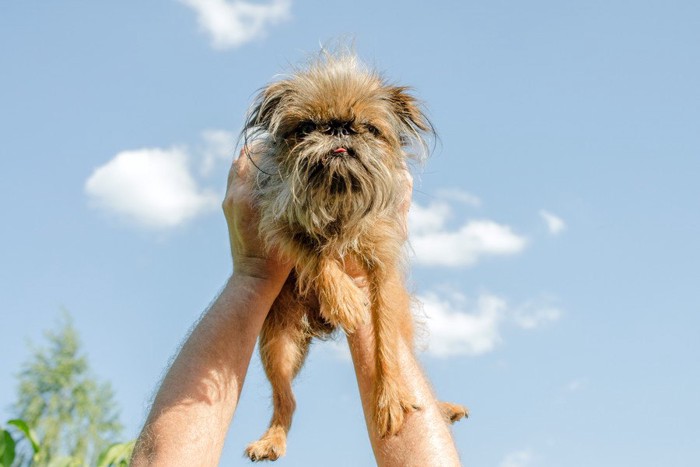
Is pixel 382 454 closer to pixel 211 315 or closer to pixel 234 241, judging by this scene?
pixel 211 315

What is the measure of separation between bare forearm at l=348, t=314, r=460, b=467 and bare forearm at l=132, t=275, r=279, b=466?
53cm

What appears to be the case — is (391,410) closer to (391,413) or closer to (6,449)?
(391,413)

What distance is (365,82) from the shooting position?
11.5 feet

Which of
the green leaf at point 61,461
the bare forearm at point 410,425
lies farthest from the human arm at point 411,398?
the green leaf at point 61,461

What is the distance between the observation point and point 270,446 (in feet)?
12.5

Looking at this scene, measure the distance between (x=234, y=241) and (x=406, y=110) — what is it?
1071 mm

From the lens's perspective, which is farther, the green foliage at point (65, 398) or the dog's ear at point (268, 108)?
the green foliage at point (65, 398)

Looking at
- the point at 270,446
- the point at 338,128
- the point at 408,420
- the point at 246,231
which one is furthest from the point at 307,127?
Result: the point at 270,446

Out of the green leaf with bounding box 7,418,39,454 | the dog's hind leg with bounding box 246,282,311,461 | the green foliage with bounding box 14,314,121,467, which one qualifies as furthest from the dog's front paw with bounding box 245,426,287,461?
the green foliage with bounding box 14,314,121,467

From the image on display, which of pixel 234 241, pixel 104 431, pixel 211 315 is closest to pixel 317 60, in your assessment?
pixel 234 241

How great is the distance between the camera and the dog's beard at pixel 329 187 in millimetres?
3309

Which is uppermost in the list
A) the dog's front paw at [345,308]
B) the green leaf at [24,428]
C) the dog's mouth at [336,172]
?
the dog's mouth at [336,172]

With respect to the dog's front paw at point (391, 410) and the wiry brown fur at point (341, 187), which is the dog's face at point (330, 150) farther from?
the dog's front paw at point (391, 410)

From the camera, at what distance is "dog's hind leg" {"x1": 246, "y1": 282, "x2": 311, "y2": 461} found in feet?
12.8
